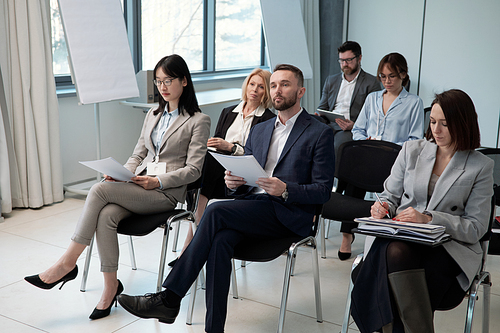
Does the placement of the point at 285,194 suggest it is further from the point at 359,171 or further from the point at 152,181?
the point at 359,171

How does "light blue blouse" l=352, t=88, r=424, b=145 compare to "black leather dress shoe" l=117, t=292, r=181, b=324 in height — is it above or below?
above

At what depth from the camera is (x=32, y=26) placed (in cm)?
386

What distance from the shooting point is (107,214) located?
2342 mm

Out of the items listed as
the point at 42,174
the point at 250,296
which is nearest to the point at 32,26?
the point at 42,174

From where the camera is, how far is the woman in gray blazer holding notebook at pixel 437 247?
1.74m

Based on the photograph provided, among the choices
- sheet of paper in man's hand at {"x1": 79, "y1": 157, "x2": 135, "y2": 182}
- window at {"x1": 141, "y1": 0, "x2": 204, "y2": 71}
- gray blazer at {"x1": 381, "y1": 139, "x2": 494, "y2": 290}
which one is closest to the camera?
gray blazer at {"x1": 381, "y1": 139, "x2": 494, "y2": 290}

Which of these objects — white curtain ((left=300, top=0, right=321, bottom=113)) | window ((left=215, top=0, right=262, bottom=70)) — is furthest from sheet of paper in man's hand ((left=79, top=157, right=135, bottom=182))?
white curtain ((left=300, top=0, right=321, bottom=113))

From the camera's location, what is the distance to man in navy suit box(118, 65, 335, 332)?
203 cm

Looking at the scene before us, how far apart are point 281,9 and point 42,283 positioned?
14.9ft

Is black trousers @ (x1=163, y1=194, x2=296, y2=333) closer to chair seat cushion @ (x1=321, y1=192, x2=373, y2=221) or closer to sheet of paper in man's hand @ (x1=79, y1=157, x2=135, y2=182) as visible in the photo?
sheet of paper in man's hand @ (x1=79, y1=157, x2=135, y2=182)

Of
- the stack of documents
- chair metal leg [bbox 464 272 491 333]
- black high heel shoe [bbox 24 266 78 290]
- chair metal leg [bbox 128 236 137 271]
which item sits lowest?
chair metal leg [bbox 128 236 137 271]

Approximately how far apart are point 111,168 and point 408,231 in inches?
53.6

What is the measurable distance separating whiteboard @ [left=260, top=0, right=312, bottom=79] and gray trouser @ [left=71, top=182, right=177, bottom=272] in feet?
11.8

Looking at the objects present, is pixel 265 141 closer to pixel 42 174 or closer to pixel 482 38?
pixel 42 174
